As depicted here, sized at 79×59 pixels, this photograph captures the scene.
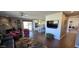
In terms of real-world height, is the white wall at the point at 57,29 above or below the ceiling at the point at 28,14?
below

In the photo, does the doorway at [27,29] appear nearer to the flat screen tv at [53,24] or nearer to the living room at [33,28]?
the living room at [33,28]

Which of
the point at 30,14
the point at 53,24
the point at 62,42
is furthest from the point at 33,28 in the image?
the point at 62,42

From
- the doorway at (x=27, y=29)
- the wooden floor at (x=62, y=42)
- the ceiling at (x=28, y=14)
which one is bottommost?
the wooden floor at (x=62, y=42)

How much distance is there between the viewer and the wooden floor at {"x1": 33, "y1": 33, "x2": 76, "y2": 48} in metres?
1.96

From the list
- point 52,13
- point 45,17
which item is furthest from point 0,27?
point 52,13

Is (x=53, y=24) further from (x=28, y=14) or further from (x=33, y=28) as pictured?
(x=28, y=14)

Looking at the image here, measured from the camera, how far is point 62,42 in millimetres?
1964

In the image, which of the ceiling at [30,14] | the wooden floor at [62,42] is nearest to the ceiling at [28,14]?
the ceiling at [30,14]

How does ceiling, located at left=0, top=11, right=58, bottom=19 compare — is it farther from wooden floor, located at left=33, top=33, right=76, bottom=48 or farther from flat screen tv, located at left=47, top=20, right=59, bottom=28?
wooden floor, located at left=33, top=33, right=76, bottom=48

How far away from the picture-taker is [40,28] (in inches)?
79.3

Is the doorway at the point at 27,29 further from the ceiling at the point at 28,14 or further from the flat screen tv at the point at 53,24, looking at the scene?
the flat screen tv at the point at 53,24

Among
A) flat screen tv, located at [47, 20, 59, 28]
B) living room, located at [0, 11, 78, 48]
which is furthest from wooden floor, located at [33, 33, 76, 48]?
flat screen tv, located at [47, 20, 59, 28]

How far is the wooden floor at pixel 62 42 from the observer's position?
1955 mm
